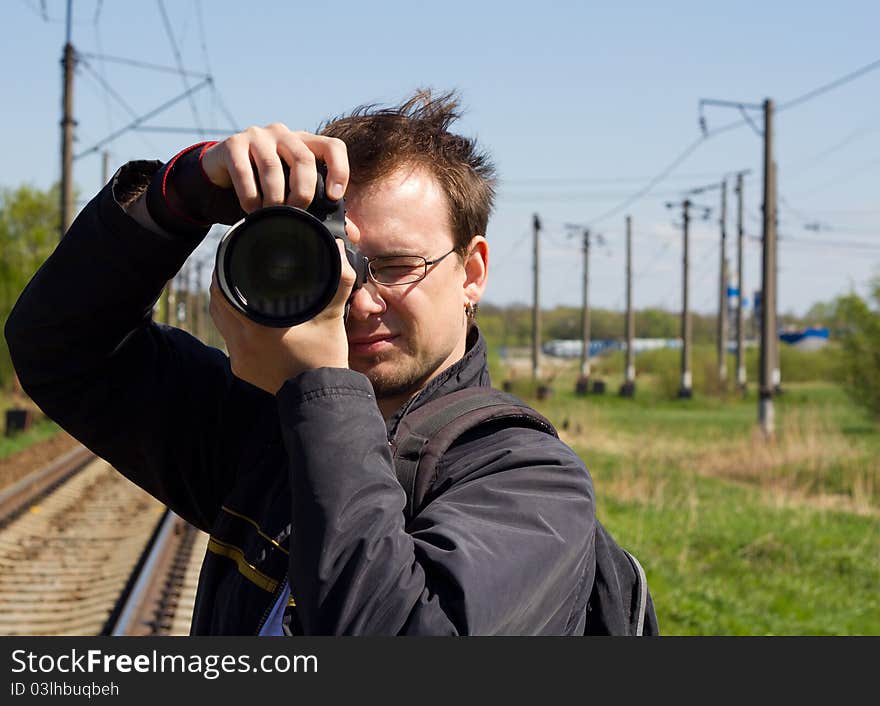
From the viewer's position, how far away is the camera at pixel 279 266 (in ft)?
4.88

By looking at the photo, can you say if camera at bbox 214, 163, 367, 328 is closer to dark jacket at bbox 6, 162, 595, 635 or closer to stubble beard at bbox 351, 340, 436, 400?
dark jacket at bbox 6, 162, 595, 635

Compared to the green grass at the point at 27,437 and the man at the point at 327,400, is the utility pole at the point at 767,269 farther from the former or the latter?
the man at the point at 327,400

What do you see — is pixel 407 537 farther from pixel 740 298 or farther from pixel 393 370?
pixel 740 298

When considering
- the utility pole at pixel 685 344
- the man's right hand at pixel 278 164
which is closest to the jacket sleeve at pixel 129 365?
the man's right hand at pixel 278 164

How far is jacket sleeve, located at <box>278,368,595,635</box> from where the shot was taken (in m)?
1.33

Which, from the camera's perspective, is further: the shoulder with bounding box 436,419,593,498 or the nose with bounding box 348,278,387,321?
the nose with bounding box 348,278,387,321

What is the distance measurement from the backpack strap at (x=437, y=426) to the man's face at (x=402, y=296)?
0.11 meters

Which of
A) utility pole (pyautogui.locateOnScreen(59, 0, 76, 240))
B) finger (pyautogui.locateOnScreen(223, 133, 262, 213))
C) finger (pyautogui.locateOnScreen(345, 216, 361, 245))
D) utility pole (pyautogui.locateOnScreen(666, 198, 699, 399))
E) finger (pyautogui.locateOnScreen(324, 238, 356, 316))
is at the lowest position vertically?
utility pole (pyautogui.locateOnScreen(666, 198, 699, 399))

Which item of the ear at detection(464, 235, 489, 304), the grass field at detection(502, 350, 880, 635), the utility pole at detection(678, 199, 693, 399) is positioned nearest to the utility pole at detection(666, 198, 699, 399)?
the utility pole at detection(678, 199, 693, 399)

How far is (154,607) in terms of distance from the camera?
6496 millimetres

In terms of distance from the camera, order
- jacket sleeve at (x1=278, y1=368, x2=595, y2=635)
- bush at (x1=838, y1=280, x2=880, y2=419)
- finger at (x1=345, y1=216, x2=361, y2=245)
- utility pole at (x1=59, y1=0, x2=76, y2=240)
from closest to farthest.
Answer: jacket sleeve at (x1=278, y1=368, x2=595, y2=635) < finger at (x1=345, y1=216, x2=361, y2=245) < utility pole at (x1=59, y1=0, x2=76, y2=240) < bush at (x1=838, y1=280, x2=880, y2=419)
